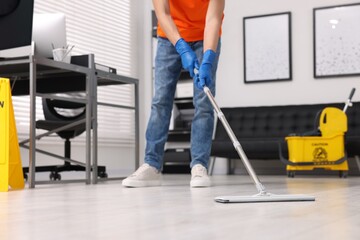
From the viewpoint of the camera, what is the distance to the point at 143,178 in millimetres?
2527

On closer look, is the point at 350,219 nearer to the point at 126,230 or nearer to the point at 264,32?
the point at 126,230

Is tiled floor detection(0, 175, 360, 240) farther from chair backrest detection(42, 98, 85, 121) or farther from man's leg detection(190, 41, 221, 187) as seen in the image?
chair backrest detection(42, 98, 85, 121)

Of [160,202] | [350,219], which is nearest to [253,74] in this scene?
[160,202]

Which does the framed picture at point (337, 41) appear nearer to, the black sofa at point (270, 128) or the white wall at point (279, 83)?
the white wall at point (279, 83)

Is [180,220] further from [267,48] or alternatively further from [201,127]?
[267,48]

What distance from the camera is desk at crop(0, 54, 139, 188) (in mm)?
2701

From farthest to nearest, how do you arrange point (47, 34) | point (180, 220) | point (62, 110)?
point (62, 110) → point (47, 34) → point (180, 220)

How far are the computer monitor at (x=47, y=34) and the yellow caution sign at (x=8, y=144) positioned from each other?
2.08ft

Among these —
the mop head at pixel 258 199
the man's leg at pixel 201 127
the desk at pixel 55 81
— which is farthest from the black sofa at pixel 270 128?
the mop head at pixel 258 199

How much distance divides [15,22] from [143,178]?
4.40ft

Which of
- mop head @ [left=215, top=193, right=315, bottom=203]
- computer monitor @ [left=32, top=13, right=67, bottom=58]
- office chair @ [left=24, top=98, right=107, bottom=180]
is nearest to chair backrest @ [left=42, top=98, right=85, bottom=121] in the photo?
office chair @ [left=24, top=98, right=107, bottom=180]

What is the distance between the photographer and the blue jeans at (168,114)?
2590 mm

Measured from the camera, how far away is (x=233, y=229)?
1.01 meters

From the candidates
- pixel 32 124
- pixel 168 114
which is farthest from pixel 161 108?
pixel 32 124
